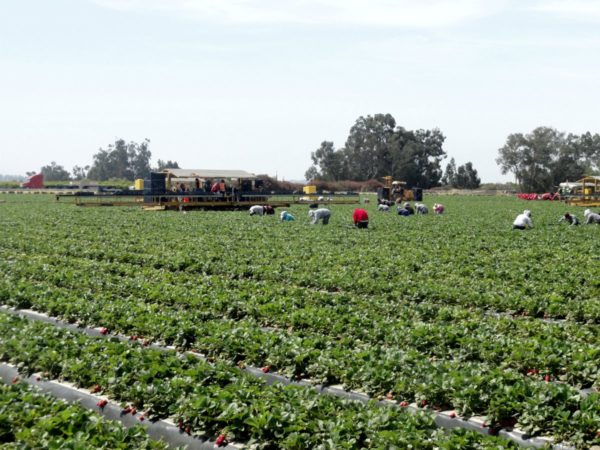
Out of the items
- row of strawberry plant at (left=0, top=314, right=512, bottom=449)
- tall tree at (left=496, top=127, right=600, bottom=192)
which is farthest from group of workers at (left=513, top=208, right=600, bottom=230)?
tall tree at (left=496, top=127, right=600, bottom=192)

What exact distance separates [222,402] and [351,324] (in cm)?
418

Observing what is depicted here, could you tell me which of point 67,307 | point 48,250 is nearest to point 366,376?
point 67,307

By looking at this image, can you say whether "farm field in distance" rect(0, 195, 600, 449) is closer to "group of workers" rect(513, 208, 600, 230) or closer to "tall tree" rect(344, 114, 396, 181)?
"group of workers" rect(513, 208, 600, 230)

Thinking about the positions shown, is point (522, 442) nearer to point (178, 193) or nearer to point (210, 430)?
point (210, 430)

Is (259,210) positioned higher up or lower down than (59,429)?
higher up

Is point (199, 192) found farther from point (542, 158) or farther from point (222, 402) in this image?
point (542, 158)

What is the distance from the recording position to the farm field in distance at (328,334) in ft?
23.9

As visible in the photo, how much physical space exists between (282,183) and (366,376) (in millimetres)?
106090

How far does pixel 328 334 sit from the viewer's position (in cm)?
1132

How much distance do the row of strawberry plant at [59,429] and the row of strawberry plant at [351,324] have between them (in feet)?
9.05

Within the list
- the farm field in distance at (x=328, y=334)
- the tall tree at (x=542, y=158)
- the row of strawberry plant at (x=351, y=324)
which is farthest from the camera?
the tall tree at (x=542, y=158)

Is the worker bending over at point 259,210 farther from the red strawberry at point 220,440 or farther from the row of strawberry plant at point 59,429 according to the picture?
the red strawberry at point 220,440

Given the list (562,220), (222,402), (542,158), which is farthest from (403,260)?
(542,158)

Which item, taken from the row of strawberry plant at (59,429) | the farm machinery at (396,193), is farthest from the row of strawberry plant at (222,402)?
the farm machinery at (396,193)
